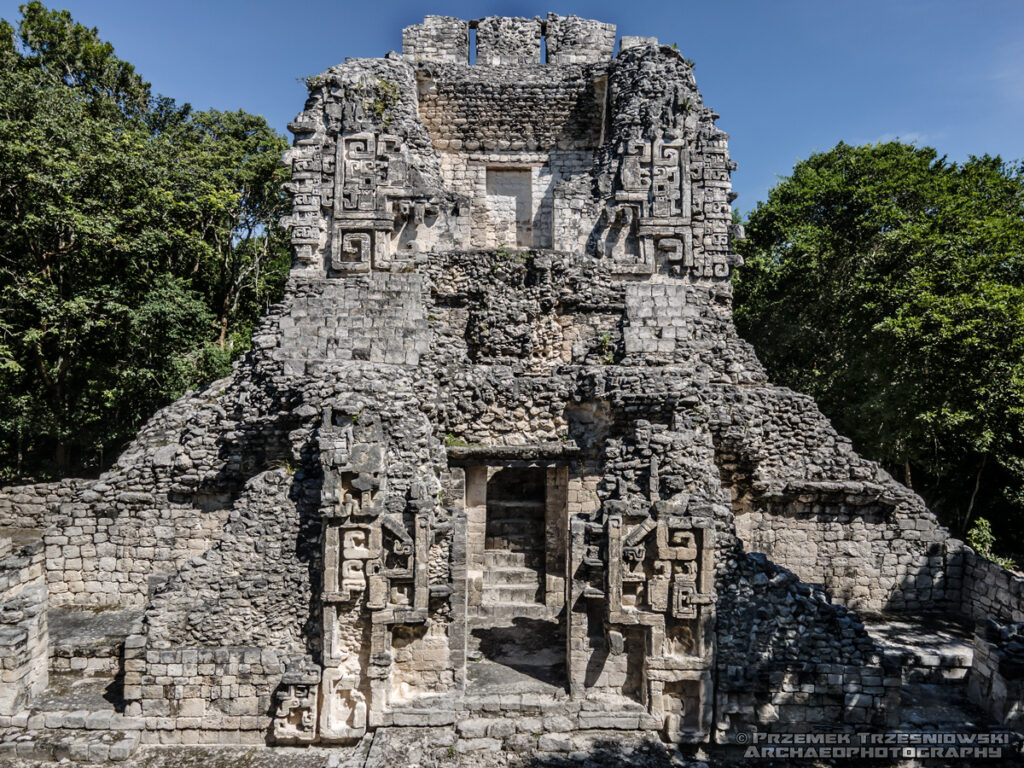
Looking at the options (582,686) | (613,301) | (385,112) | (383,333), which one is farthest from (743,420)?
(385,112)

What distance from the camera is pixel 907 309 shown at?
43.5ft

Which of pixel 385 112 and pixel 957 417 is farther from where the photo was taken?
pixel 385 112

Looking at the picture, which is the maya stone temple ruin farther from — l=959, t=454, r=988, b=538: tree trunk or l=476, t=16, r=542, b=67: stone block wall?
l=959, t=454, r=988, b=538: tree trunk

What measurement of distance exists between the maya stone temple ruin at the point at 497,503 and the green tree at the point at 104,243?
363 cm

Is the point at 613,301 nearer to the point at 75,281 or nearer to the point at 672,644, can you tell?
the point at 672,644

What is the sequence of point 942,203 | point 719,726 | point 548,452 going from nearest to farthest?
point 719,726, point 548,452, point 942,203

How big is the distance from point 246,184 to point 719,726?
1909cm

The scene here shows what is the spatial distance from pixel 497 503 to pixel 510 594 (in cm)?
186

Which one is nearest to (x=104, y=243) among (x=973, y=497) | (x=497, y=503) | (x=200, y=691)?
(x=497, y=503)

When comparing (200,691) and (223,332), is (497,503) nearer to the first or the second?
(200,691)

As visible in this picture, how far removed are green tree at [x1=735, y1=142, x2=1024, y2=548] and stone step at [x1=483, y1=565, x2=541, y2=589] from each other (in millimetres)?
8051

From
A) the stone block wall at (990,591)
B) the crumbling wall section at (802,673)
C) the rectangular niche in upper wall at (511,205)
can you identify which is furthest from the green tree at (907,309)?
the rectangular niche in upper wall at (511,205)

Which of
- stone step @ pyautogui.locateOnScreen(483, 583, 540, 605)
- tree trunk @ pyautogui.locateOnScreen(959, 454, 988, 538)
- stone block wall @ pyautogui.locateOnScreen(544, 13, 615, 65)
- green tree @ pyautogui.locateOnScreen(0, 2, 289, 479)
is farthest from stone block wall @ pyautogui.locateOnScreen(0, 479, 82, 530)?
tree trunk @ pyautogui.locateOnScreen(959, 454, 988, 538)

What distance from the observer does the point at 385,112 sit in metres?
13.0
